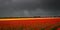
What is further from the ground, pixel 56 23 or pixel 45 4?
pixel 45 4

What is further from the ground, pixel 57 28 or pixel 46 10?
pixel 46 10

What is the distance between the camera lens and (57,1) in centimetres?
91

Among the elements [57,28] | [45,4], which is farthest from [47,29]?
[45,4]

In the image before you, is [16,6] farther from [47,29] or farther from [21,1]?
[47,29]

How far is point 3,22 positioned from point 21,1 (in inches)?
8.0

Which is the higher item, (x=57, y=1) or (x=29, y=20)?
(x=57, y=1)

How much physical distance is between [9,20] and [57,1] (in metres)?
0.39

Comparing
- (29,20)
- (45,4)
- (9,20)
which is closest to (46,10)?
(45,4)

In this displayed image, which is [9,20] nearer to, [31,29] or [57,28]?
[31,29]

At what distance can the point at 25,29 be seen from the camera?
87cm

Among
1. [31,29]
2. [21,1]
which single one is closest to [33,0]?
[21,1]

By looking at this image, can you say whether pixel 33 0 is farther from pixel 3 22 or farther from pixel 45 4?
pixel 3 22

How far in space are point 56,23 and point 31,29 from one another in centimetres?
19

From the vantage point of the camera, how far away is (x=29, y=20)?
0.87 metres
